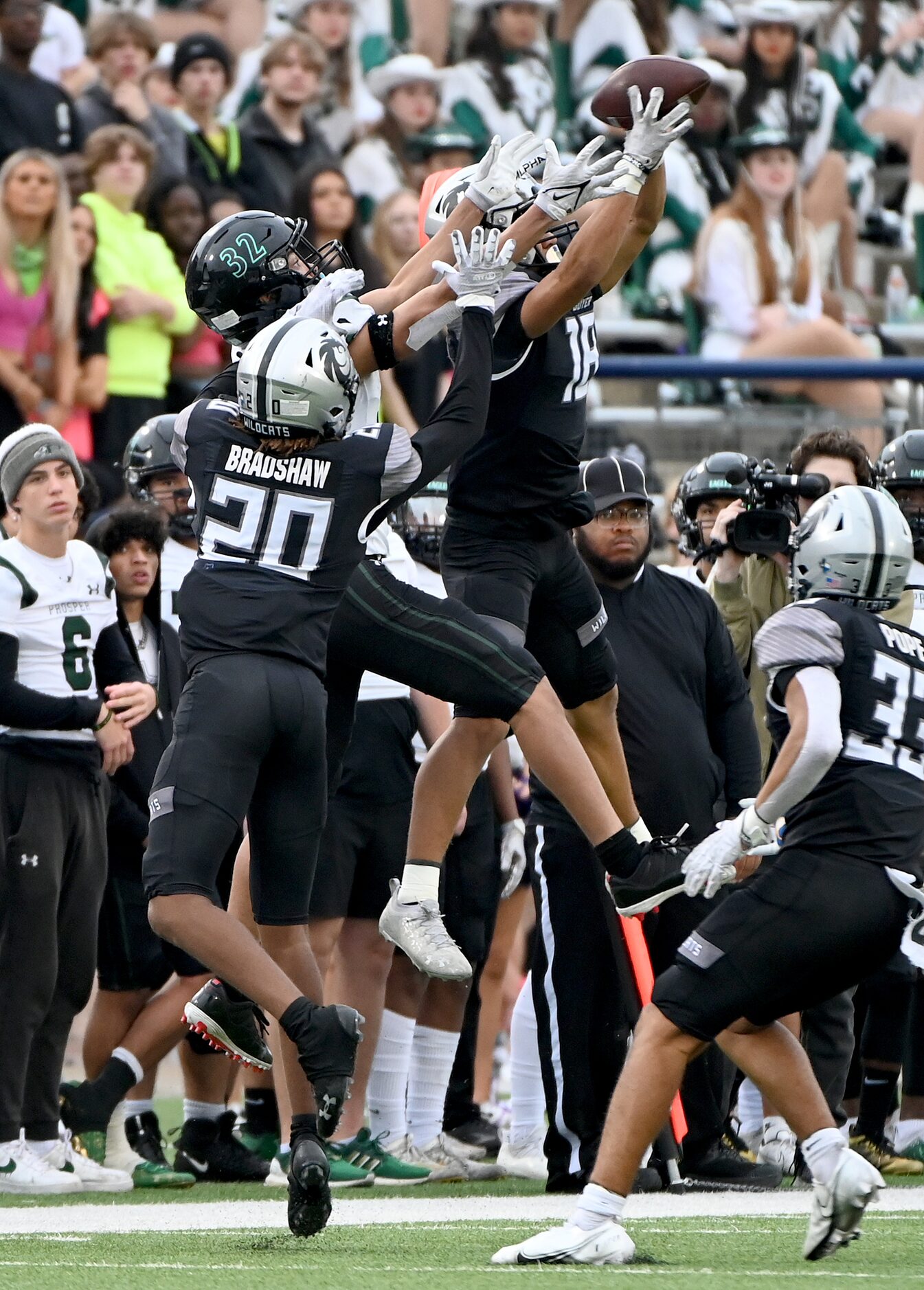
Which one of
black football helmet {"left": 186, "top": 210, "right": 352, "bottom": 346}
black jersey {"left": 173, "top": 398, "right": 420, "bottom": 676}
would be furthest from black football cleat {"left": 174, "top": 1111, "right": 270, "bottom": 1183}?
black football helmet {"left": 186, "top": 210, "right": 352, "bottom": 346}

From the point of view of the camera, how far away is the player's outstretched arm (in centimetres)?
636

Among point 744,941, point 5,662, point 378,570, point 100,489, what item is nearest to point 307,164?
point 100,489

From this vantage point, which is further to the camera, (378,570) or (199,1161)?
(199,1161)

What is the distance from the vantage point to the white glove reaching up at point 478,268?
621cm

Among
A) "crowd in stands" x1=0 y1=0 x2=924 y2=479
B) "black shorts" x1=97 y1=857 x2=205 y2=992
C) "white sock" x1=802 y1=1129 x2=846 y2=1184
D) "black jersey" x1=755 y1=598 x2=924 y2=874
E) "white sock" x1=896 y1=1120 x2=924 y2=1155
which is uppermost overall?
"crowd in stands" x1=0 y1=0 x2=924 y2=479

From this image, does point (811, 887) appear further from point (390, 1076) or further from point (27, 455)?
point (27, 455)

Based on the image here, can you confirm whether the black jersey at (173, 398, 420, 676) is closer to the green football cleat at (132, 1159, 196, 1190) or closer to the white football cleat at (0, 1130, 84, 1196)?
the white football cleat at (0, 1130, 84, 1196)

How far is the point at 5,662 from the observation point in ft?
24.4

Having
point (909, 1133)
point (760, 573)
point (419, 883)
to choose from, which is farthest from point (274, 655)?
point (909, 1133)

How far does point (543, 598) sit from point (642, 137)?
1396mm

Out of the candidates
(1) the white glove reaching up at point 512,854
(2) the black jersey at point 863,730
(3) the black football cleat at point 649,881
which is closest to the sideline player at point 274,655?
(3) the black football cleat at point 649,881

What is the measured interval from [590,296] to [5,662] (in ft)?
7.32

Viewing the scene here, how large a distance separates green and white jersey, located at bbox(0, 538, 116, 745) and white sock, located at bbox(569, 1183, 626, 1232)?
2.78 metres

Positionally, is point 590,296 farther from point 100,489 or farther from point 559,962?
point 100,489
